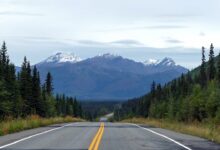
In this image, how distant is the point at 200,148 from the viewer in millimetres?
21047

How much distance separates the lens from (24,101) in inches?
2958

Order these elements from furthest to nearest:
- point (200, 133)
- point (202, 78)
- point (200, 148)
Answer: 1. point (202, 78)
2. point (200, 133)
3. point (200, 148)

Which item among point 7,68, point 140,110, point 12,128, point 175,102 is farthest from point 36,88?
point 140,110

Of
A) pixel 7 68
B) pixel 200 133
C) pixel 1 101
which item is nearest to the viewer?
pixel 200 133

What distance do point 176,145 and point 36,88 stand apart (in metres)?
59.2

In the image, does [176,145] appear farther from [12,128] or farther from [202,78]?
[202,78]

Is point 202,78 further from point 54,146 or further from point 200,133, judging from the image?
point 54,146

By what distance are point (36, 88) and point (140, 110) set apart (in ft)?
285

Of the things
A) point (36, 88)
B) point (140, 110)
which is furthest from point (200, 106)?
point (140, 110)

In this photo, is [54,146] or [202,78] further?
[202,78]

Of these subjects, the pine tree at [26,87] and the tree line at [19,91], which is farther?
the pine tree at [26,87]

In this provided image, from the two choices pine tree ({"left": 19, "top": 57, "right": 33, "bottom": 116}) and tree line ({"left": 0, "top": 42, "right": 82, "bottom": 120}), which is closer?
tree line ({"left": 0, "top": 42, "right": 82, "bottom": 120})

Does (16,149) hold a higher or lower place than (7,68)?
lower

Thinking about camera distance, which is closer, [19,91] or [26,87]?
[19,91]
